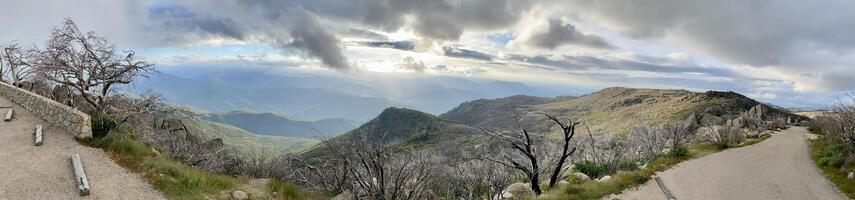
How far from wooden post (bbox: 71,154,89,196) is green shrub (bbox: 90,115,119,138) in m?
3.94

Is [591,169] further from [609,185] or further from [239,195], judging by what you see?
[239,195]

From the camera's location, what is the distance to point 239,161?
82.3 ft

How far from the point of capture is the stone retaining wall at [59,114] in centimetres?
1959

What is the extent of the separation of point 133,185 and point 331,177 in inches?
351

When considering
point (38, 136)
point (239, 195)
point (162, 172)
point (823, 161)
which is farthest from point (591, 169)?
point (38, 136)

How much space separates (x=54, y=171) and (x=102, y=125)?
5727 millimetres

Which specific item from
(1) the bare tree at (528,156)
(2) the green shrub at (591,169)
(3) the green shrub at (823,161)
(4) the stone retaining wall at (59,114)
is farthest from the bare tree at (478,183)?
(3) the green shrub at (823,161)

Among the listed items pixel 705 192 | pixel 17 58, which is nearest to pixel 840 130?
pixel 705 192

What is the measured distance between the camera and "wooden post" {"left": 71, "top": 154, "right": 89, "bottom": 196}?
13874 mm

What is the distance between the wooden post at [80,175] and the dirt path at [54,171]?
167 mm

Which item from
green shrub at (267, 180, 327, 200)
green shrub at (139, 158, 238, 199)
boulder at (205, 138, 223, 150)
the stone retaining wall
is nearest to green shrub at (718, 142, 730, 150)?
green shrub at (267, 180, 327, 200)

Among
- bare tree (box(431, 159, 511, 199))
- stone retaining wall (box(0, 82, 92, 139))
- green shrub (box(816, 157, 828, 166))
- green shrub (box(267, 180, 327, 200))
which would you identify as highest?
stone retaining wall (box(0, 82, 92, 139))

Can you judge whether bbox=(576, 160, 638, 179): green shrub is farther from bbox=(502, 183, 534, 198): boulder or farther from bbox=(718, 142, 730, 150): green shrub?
bbox=(502, 183, 534, 198): boulder

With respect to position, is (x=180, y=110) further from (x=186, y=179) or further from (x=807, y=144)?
(x=807, y=144)
